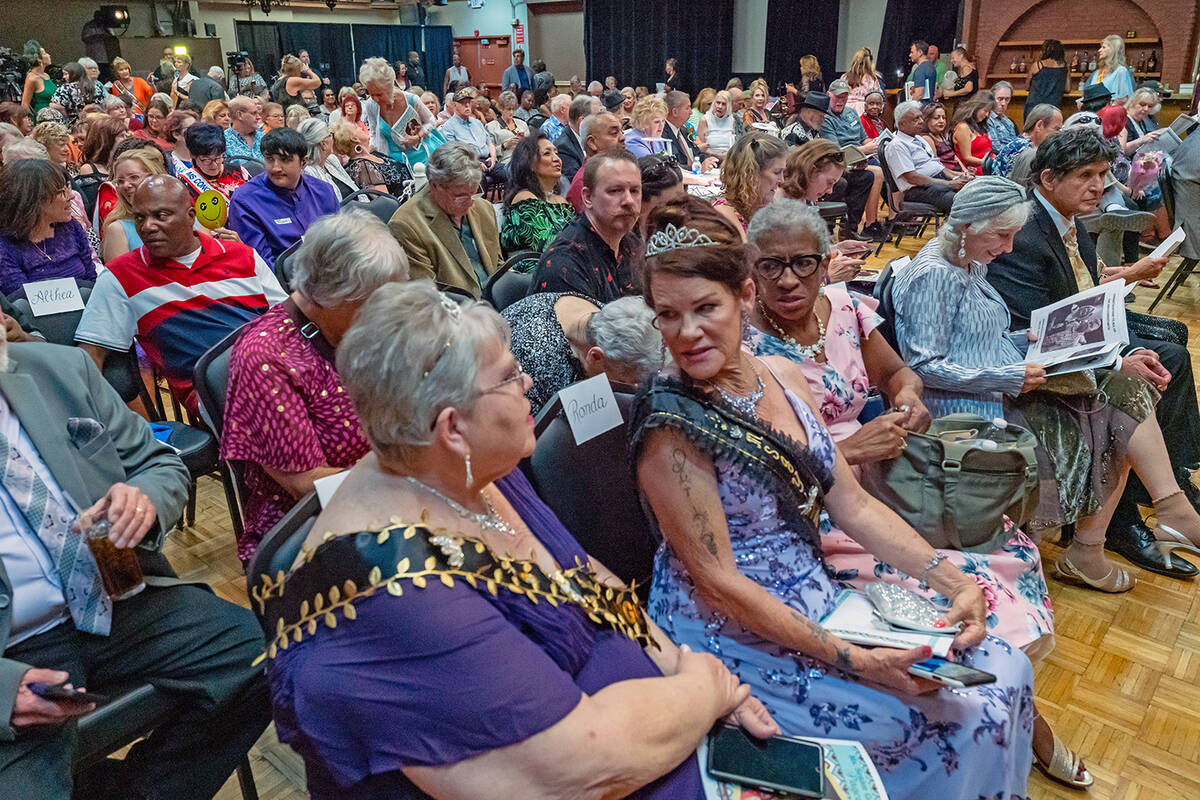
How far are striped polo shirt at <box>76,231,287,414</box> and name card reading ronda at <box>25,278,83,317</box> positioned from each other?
0.28 metres

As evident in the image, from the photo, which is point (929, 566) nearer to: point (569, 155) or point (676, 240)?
point (676, 240)

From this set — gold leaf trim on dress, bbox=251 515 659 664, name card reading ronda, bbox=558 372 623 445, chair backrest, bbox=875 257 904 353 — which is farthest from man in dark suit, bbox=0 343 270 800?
chair backrest, bbox=875 257 904 353

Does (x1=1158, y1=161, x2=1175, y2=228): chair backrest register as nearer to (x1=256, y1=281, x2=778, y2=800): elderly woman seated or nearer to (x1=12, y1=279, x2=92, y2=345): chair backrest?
(x1=256, y1=281, x2=778, y2=800): elderly woman seated

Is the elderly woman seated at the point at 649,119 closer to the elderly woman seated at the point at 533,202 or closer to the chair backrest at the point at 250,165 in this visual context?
the elderly woman seated at the point at 533,202

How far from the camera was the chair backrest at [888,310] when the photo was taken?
2.62m

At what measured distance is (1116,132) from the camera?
647 centimetres

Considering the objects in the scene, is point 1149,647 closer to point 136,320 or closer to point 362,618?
point 362,618

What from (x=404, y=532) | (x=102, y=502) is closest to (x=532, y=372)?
(x=102, y=502)

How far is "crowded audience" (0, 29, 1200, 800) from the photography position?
104 centimetres

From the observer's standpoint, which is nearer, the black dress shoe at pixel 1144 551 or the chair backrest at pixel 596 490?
the chair backrest at pixel 596 490

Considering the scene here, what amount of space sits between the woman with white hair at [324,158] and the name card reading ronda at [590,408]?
3.83 meters

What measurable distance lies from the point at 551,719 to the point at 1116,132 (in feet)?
23.9

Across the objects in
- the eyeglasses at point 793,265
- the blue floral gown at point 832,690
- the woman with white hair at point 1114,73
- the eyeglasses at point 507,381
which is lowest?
the blue floral gown at point 832,690

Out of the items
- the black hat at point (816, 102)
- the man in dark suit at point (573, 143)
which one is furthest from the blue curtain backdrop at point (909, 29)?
the man in dark suit at point (573, 143)
